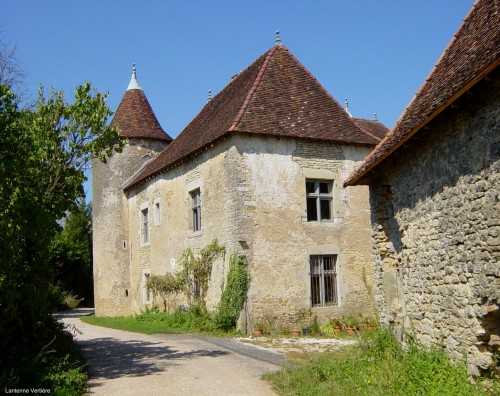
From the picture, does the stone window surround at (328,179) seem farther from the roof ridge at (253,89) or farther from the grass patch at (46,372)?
the grass patch at (46,372)

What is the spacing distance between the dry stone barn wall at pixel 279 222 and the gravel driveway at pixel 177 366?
87.6 inches

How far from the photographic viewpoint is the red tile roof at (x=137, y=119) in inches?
936

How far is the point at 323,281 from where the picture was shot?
15.7m

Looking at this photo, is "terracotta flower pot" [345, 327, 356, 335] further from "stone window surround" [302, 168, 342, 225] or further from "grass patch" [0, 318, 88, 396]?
"grass patch" [0, 318, 88, 396]

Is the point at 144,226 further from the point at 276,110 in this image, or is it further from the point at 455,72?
the point at 455,72

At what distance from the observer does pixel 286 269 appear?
49.7 feet

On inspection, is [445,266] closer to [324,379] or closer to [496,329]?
[496,329]

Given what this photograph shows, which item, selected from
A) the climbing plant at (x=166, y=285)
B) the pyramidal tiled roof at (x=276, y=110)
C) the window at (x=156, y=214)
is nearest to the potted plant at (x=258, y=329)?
the climbing plant at (x=166, y=285)

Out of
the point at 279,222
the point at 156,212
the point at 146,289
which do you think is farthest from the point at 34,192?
the point at 146,289

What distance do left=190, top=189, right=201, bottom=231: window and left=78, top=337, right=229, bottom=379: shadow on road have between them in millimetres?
4746

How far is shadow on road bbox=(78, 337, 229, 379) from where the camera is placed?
956cm

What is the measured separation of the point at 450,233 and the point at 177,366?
5.35 meters

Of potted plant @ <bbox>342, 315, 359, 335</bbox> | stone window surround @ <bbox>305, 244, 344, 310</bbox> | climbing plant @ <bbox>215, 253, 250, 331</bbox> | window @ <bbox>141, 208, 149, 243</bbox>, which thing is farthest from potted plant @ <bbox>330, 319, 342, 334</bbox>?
window @ <bbox>141, 208, 149, 243</bbox>

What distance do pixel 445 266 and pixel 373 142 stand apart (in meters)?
9.17
